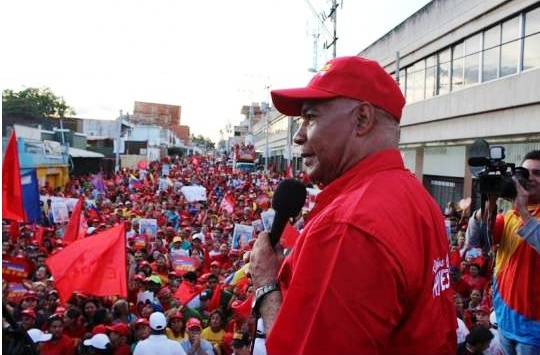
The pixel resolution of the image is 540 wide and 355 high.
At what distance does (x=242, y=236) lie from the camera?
13219 millimetres

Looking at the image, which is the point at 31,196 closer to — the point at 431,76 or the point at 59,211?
the point at 59,211

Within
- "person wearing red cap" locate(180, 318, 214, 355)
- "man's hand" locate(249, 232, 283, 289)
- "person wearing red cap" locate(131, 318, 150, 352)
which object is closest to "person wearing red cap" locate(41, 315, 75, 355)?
"person wearing red cap" locate(131, 318, 150, 352)

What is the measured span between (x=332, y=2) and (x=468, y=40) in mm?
6866

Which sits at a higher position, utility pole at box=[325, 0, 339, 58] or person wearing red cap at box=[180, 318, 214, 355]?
utility pole at box=[325, 0, 339, 58]

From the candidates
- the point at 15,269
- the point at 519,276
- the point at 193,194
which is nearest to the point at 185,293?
the point at 15,269

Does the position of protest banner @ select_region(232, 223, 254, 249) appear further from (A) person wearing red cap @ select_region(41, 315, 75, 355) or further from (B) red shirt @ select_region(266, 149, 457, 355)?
(B) red shirt @ select_region(266, 149, 457, 355)

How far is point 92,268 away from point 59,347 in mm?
1225

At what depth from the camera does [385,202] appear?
5.12 ft

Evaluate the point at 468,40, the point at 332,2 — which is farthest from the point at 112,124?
the point at 468,40

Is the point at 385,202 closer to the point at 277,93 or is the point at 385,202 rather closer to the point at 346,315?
the point at 346,315

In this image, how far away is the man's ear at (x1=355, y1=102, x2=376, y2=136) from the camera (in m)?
1.83

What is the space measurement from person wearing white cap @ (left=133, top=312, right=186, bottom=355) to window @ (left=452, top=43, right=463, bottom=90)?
1485 cm

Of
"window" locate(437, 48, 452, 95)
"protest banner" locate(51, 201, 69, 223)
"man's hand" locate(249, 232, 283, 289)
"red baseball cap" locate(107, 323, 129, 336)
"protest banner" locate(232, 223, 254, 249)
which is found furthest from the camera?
"window" locate(437, 48, 452, 95)

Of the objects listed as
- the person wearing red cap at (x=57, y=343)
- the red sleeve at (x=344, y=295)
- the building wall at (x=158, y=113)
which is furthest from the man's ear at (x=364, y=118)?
the building wall at (x=158, y=113)
